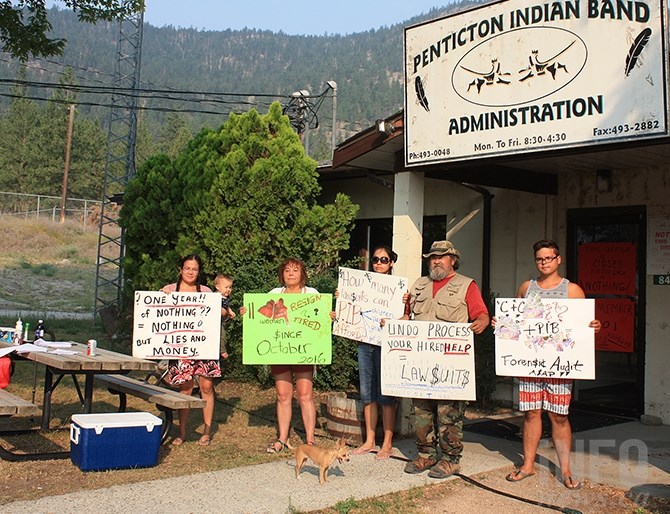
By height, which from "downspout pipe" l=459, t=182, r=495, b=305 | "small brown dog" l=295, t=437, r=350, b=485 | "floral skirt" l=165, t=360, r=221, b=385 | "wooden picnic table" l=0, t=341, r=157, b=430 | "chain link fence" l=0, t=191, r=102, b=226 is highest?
"chain link fence" l=0, t=191, r=102, b=226

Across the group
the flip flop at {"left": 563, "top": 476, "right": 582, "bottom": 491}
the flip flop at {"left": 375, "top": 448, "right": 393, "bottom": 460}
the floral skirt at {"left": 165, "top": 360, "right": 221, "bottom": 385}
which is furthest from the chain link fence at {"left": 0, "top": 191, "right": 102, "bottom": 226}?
the flip flop at {"left": 563, "top": 476, "right": 582, "bottom": 491}

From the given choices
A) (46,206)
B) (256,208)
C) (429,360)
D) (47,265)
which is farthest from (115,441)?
(46,206)

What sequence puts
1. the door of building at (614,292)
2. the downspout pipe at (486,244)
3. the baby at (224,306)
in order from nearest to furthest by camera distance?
1. the baby at (224,306)
2. the door of building at (614,292)
3. the downspout pipe at (486,244)

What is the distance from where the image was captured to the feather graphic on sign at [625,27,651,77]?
535cm

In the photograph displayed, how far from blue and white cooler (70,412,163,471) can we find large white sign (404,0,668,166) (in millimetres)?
3441

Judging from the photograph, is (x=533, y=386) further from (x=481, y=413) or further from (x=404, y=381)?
(x=481, y=413)

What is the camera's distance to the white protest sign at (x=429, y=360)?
5.85 metres

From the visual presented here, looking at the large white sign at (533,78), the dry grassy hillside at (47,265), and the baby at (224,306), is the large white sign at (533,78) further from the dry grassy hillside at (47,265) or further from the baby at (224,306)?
the dry grassy hillside at (47,265)

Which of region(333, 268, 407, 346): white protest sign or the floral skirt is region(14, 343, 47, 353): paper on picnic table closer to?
the floral skirt

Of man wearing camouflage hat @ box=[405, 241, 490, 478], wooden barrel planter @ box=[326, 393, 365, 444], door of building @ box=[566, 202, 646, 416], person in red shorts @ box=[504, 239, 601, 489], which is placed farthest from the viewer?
door of building @ box=[566, 202, 646, 416]

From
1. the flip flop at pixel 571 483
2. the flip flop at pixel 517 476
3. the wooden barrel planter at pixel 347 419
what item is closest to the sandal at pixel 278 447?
the wooden barrel planter at pixel 347 419

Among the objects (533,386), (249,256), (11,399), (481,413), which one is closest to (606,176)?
(481,413)

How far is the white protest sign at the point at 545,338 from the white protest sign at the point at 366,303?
1047mm

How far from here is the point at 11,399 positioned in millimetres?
5699
